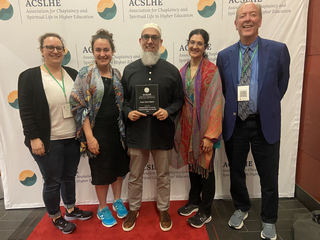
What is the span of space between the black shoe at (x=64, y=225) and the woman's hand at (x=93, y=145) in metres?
0.84

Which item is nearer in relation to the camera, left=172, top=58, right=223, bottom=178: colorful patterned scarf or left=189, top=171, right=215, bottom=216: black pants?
left=172, top=58, right=223, bottom=178: colorful patterned scarf

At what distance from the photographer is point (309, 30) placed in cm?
224

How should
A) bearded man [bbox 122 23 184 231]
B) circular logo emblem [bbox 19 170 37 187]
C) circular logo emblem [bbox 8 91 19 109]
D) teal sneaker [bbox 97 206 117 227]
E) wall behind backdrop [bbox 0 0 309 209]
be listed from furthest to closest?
circular logo emblem [bbox 19 170 37 187] → circular logo emblem [bbox 8 91 19 109] → wall behind backdrop [bbox 0 0 309 209] → teal sneaker [bbox 97 206 117 227] → bearded man [bbox 122 23 184 231]

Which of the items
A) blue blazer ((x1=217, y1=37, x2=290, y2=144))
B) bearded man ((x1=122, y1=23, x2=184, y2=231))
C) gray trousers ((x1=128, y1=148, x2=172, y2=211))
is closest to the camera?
blue blazer ((x1=217, y1=37, x2=290, y2=144))

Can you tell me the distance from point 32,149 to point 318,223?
2.67m

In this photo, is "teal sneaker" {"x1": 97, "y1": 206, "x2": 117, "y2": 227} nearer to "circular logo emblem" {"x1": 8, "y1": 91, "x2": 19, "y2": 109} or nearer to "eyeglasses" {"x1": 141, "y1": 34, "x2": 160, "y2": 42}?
"circular logo emblem" {"x1": 8, "y1": 91, "x2": 19, "y2": 109}

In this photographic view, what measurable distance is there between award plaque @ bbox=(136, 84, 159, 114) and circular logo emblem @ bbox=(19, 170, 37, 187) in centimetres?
173

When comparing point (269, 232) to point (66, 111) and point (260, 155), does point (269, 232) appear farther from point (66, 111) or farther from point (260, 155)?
point (66, 111)

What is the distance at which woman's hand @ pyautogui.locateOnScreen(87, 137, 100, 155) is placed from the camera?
1.81 meters

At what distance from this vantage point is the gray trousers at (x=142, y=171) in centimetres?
190

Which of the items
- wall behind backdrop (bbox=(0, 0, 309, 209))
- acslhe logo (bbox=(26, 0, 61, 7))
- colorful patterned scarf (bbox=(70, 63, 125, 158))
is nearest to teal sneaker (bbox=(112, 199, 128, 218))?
colorful patterned scarf (bbox=(70, 63, 125, 158))

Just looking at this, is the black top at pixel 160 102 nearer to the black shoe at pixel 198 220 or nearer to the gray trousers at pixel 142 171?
the gray trousers at pixel 142 171

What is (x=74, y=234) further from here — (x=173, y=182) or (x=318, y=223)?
(x=318, y=223)

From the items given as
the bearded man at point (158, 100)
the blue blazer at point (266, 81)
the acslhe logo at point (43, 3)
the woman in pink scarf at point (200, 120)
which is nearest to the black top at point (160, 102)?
the bearded man at point (158, 100)
